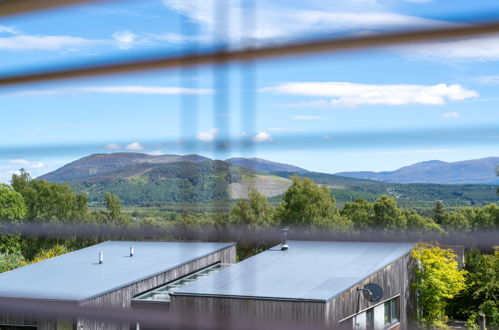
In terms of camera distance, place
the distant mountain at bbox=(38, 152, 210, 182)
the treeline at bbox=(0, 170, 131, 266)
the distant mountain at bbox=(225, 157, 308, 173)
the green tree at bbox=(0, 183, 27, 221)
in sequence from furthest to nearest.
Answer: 1. the green tree at bbox=(0, 183, 27, 221)
2. the treeline at bbox=(0, 170, 131, 266)
3. the distant mountain at bbox=(38, 152, 210, 182)
4. the distant mountain at bbox=(225, 157, 308, 173)

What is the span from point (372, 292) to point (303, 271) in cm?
17

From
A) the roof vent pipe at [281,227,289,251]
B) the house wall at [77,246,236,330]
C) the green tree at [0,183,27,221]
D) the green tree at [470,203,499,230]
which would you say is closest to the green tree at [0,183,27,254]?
the green tree at [0,183,27,221]

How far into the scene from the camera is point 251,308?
3.58 ft

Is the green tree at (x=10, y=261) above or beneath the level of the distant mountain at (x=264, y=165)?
beneath

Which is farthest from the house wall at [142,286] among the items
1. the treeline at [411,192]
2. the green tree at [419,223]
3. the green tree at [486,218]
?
the green tree at [486,218]

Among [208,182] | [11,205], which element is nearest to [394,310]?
[208,182]

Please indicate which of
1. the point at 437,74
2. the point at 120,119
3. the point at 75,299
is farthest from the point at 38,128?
the point at 437,74

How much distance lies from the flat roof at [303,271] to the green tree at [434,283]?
3 centimetres

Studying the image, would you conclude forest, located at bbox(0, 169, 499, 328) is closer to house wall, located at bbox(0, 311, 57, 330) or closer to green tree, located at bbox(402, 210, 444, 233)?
green tree, located at bbox(402, 210, 444, 233)

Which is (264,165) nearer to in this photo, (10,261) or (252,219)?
(252,219)

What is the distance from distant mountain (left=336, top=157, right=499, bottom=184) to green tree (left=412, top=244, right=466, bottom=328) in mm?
119

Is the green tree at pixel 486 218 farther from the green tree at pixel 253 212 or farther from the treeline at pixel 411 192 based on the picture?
the green tree at pixel 253 212

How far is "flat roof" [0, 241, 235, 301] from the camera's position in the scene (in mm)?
1288

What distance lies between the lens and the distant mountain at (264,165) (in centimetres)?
109
